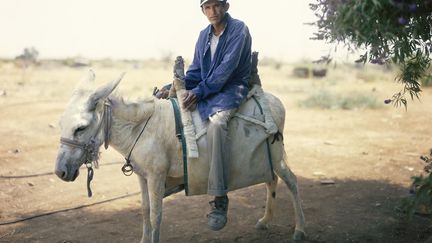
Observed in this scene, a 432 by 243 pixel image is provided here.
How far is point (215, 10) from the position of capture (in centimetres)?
411

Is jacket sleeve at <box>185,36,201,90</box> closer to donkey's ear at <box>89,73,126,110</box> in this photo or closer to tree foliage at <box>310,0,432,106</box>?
donkey's ear at <box>89,73,126,110</box>

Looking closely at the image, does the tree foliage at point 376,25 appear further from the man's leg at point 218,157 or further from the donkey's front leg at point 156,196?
the donkey's front leg at point 156,196

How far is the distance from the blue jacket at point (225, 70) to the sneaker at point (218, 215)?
2.84ft

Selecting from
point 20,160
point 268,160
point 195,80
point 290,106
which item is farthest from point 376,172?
point 290,106

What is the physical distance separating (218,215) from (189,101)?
1.17m

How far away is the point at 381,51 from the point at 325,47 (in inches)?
18.0

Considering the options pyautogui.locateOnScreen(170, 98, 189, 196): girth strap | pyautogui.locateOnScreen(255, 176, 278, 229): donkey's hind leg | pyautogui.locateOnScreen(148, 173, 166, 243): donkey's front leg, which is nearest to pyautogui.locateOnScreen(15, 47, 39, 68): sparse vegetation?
pyautogui.locateOnScreen(255, 176, 278, 229): donkey's hind leg

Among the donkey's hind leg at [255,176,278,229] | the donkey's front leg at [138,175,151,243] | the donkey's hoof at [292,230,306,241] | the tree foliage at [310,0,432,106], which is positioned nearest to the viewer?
the tree foliage at [310,0,432,106]

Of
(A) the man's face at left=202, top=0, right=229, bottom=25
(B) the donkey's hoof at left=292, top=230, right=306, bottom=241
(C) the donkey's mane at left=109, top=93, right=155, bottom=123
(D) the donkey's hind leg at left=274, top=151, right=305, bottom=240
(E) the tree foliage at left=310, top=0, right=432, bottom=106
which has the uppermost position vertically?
(A) the man's face at left=202, top=0, right=229, bottom=25

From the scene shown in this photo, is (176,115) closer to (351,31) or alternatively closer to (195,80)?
Result: (195,80)

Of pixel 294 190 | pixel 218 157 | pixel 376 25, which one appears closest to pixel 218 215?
pixel 218 157

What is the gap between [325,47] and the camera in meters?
3.38

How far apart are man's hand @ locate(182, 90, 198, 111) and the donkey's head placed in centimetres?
74

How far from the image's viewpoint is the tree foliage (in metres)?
2.73
